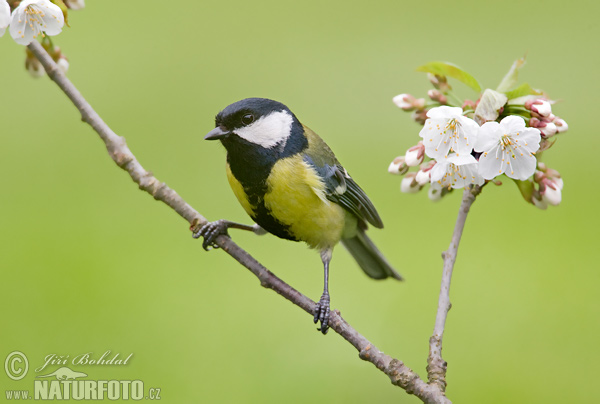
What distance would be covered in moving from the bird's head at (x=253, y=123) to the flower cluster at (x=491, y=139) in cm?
51

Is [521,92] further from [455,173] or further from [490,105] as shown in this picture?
[455,173]

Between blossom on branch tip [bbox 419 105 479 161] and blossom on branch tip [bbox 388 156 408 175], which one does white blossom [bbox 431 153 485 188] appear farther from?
blossom on branch tip [bbox 388 156 408 175]

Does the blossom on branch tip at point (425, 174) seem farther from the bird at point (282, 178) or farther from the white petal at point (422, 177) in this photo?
the bird at point (282, 178)

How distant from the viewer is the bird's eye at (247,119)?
7.31ft

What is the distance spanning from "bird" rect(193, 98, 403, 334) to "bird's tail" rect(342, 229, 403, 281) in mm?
350

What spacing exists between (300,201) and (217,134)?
1.18ft

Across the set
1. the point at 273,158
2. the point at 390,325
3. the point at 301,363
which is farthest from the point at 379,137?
the point at 273,158

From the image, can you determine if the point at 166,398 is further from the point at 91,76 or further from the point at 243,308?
the point at 91,76

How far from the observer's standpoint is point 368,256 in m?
2.94

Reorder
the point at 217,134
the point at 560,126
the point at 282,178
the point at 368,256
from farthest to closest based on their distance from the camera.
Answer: the point at 368,256 → the point at 282,178 → the point at 217,134 → the point at 560,126

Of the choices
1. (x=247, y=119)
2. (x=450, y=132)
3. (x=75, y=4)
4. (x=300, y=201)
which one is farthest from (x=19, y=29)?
(x=450, y=132)

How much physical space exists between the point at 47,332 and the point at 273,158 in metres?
1.73

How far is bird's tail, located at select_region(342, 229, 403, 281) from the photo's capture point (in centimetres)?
289
